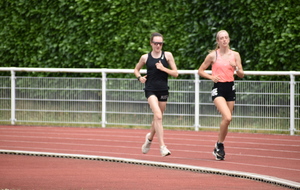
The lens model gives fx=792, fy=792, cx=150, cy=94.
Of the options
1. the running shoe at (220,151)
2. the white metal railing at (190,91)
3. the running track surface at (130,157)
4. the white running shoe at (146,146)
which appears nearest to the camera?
the running track surface at (130,157)

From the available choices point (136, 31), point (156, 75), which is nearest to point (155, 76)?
point (156, 75)

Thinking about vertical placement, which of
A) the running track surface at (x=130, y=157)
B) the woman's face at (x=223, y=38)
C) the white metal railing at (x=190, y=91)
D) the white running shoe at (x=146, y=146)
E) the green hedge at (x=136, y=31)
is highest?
the green hedge at (x=136, y=31)

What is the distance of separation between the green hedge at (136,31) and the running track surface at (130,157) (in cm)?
209

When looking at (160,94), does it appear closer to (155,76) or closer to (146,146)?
(155,76)

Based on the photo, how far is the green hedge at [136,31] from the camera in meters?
17.7

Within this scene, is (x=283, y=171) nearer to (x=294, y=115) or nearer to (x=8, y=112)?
(x=294, y=115)

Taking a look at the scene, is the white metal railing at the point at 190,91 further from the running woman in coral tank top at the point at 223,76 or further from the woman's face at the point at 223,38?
the woman's face at the point at 223,38

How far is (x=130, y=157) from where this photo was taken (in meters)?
13.6

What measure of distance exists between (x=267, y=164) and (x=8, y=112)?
9.43 m

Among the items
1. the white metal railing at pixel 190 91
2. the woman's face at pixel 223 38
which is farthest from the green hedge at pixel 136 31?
the woman's face at pixel 223 38

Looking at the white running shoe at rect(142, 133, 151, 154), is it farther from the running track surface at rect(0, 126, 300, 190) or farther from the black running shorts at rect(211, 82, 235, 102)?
the black running shorts at rect(211, 82, 235, 102)

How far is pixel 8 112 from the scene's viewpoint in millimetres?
20234

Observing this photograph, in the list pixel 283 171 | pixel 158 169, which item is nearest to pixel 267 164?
pixel 283 171

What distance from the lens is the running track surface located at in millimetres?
10383
